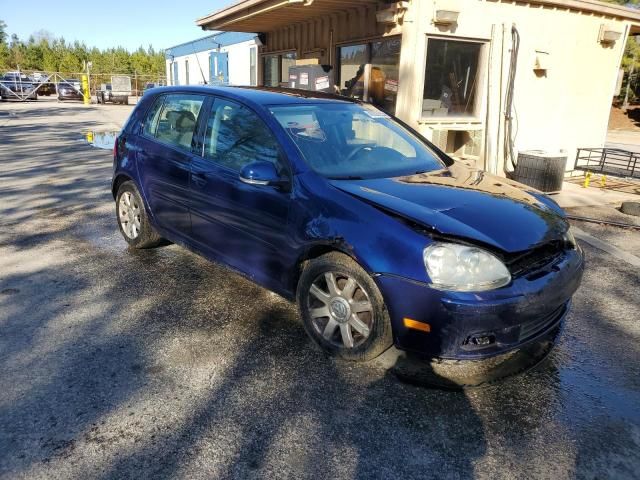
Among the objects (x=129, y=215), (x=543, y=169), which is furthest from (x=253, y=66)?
(x=129, y=215)

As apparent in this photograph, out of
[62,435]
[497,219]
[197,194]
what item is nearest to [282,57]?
[197,194]

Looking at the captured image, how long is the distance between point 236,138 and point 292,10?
6.53 meters

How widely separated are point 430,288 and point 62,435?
1946 millimetres

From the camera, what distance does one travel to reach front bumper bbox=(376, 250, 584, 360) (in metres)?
2.53

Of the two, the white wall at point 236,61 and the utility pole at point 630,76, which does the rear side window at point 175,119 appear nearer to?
the white wall at point 236,61

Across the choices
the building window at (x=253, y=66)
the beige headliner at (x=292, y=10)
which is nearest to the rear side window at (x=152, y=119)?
the beige headliner at (x=292, y=10)

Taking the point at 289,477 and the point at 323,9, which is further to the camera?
the point at 323,9

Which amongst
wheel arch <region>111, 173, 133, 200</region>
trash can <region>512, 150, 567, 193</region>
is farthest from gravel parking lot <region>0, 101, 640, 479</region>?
trash can <region>512, 150, 567, 193</region>

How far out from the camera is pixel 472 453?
2359 millimetres

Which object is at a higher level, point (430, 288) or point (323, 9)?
point (323, 9)

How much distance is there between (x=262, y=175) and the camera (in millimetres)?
3139

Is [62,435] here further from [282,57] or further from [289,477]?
[282,57]

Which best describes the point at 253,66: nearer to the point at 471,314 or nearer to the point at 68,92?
the point at 471,314

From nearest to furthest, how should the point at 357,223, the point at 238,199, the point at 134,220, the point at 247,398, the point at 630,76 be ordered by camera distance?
the point at 247,398 → the point at 357,223 → the point at 238,199 → the point at 134,220 → the point at 630,76
